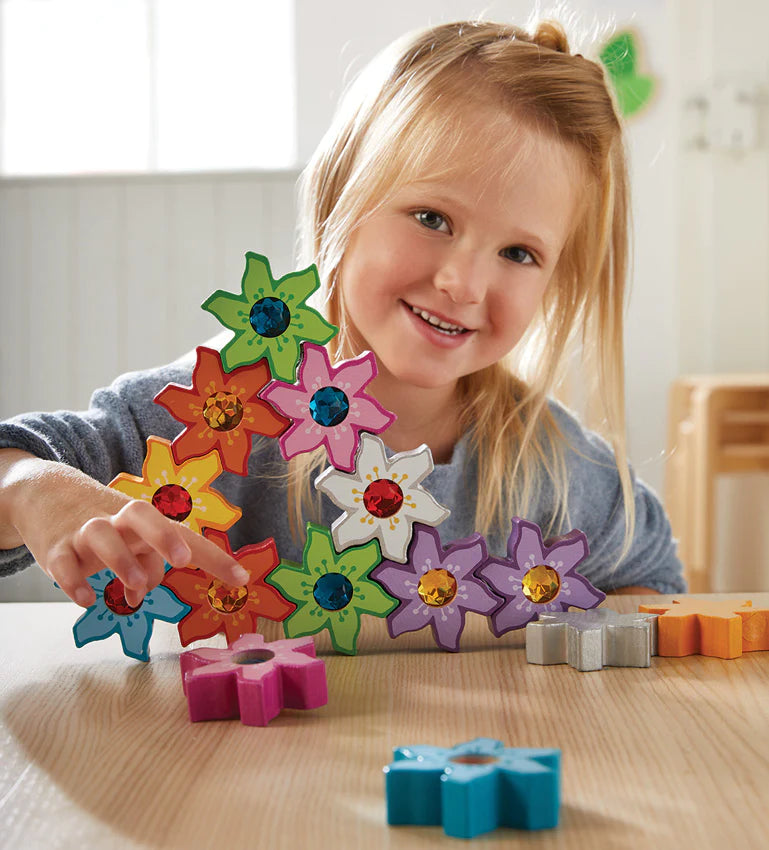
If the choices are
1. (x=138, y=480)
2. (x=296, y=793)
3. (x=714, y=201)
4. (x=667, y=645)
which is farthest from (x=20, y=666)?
(x=714, y=201)

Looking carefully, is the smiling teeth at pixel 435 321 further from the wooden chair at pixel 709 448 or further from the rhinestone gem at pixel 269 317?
the wooden chair at pixel 709 448

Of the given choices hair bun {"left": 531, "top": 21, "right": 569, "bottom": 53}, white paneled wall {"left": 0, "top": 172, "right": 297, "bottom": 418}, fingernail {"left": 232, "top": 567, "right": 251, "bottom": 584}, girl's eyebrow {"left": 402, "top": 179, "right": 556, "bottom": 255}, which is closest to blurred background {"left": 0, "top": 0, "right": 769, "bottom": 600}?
white paneled wall {"left": 0, "top": 172, "right": 297, "bottom": 418}

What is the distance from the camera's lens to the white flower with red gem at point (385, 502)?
581 millimetres

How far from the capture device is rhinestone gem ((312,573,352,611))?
0.58 m

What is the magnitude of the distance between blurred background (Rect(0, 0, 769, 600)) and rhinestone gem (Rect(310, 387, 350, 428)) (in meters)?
1.67

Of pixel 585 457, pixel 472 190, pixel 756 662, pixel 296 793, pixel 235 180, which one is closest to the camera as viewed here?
pixel 296 793

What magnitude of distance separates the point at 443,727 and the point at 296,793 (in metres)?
0.10

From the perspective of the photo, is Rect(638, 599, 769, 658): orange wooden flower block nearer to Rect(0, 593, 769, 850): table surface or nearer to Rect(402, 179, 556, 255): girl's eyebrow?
Rect(0, 593, 769, 850): table surface

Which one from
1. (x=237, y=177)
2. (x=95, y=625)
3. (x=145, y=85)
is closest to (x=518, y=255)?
(x=95, y=625)

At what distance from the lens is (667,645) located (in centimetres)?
57

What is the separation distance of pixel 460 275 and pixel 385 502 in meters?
0.23

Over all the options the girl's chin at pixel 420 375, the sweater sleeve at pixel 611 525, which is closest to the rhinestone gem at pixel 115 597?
the girl's chin at pixel 420 375

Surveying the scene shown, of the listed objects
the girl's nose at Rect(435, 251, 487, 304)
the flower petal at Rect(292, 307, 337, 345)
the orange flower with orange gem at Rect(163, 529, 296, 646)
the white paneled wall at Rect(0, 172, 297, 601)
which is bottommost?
the orange flower with orange gem at Rect(163, 529, 296, 646)

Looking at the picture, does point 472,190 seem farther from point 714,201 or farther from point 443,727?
point 714,201
